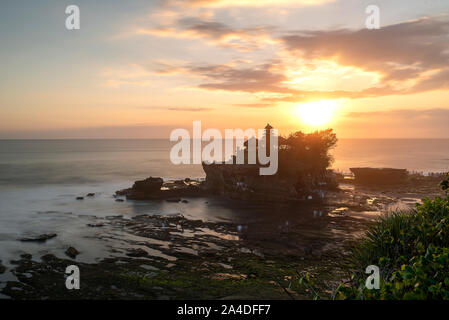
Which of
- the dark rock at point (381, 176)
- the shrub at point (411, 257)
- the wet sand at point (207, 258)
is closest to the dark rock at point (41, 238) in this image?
the wet sand at point (207, 258)

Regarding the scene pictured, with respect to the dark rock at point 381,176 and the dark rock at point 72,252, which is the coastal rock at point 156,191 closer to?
the dark rock at point 72,252

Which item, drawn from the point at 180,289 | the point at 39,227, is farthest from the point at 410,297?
the point at 39,227

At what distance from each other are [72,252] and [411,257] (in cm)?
2627

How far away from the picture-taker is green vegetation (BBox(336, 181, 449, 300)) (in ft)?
18.8

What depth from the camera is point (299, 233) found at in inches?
1369

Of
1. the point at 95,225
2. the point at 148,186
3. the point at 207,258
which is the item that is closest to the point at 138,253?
the point at 207,258

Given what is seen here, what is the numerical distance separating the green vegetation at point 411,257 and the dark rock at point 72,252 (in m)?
23.4

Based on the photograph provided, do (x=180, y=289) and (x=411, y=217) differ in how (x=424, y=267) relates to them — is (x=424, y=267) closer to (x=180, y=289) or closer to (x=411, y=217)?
(x=411, y=217)

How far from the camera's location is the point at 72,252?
90.2 ft

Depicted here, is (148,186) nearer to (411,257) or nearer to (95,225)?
(95,225)

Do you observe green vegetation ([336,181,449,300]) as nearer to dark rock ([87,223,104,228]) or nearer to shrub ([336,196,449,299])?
shrub ([336,196,449,299])

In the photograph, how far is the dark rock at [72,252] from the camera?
88.8ft

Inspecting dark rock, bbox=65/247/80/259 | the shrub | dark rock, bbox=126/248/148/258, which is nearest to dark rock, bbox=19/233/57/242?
dark rock, bbox=65/247/80/259
